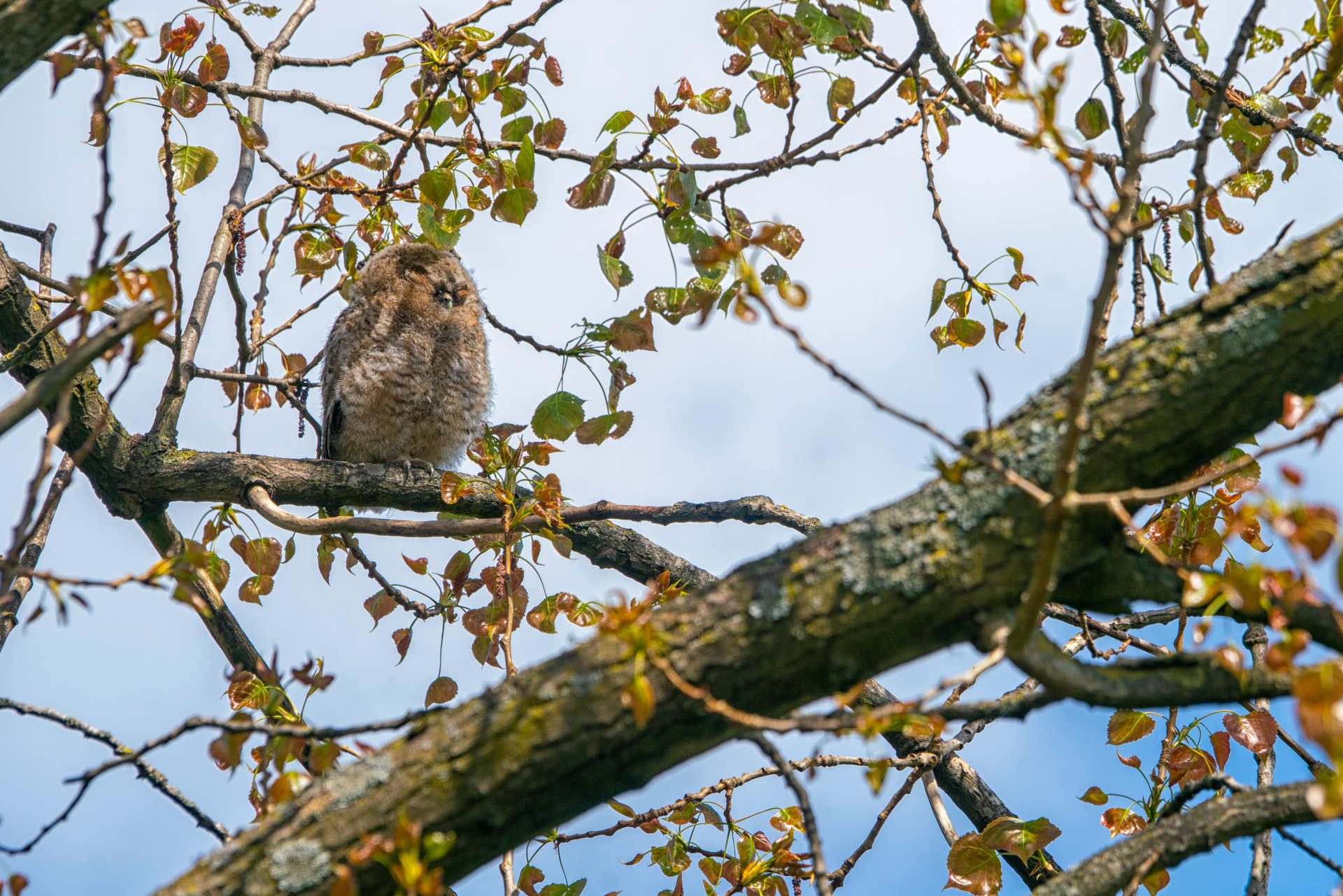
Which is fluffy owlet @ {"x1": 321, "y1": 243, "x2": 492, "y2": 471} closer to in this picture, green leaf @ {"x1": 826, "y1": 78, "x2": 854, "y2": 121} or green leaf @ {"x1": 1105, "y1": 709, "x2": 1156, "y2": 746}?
green leaf @ {"x1": 826, "y1": 78, "x2": 854, "y2": 121}

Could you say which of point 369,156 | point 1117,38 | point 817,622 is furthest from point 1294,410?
point 369,156

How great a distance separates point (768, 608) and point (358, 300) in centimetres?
360

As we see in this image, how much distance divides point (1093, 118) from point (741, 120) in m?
1.00

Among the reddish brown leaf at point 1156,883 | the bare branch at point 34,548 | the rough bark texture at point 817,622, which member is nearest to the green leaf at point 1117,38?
the rough bark texture at point 817,622

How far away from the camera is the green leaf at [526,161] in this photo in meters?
2.57

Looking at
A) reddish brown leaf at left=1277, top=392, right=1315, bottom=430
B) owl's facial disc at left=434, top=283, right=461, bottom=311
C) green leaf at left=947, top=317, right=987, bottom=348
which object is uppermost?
owl's facial disc at left=434, top=283, right=461, bottom=311

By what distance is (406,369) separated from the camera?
4.20 meters

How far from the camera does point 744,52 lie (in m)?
2.80

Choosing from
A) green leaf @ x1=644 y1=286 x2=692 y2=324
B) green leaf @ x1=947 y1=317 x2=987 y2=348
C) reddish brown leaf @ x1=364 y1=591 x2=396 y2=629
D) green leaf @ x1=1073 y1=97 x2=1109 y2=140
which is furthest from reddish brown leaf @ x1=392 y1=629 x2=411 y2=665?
green leaf @ x1=1073 y1=97 x2=1109 y2=140

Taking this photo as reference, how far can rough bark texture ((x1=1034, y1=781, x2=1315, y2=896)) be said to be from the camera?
1629 mm

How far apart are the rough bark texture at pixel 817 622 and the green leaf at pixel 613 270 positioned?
1.36m

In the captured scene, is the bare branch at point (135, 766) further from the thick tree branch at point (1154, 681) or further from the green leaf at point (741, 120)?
the green leaf at point (741, 120)

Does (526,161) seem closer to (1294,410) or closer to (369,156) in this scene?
(369,156)

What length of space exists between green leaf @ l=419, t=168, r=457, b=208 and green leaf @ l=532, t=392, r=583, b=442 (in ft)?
2.15
